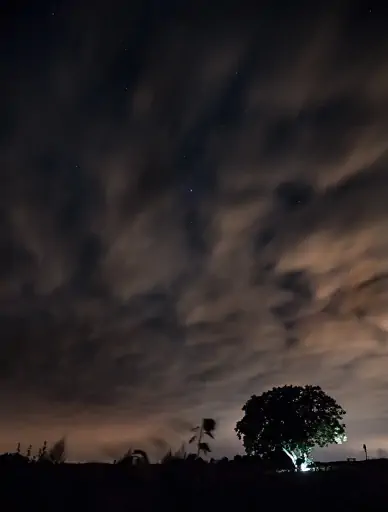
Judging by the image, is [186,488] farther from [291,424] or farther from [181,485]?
[291,424]

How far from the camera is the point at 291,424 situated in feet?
213

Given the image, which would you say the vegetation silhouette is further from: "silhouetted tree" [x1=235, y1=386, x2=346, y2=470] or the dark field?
"silhouetted tree" [x1=235, y1=386, x2=346, y2=470]

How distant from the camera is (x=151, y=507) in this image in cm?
508

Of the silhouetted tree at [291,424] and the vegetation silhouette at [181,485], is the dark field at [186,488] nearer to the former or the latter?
the vegetation silhouette at [181,485]

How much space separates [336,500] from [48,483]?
3429 millimetres

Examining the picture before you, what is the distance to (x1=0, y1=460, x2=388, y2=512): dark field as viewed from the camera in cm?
480

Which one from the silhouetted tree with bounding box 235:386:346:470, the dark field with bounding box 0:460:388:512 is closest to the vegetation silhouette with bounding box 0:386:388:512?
the dark field with bounding box 0:460:388:512

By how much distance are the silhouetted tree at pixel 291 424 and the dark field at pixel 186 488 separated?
6194 cm

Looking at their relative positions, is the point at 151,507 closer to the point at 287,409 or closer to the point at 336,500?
the point at 336,500

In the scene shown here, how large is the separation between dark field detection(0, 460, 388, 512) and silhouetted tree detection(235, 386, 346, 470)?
2439 inches

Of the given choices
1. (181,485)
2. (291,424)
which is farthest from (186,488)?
(291,424)

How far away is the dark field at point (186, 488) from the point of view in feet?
15.8

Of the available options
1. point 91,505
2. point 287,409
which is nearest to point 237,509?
point 91,505

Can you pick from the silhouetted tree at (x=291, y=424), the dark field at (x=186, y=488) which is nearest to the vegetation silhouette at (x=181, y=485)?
the dark field at (x=186, y=488)
